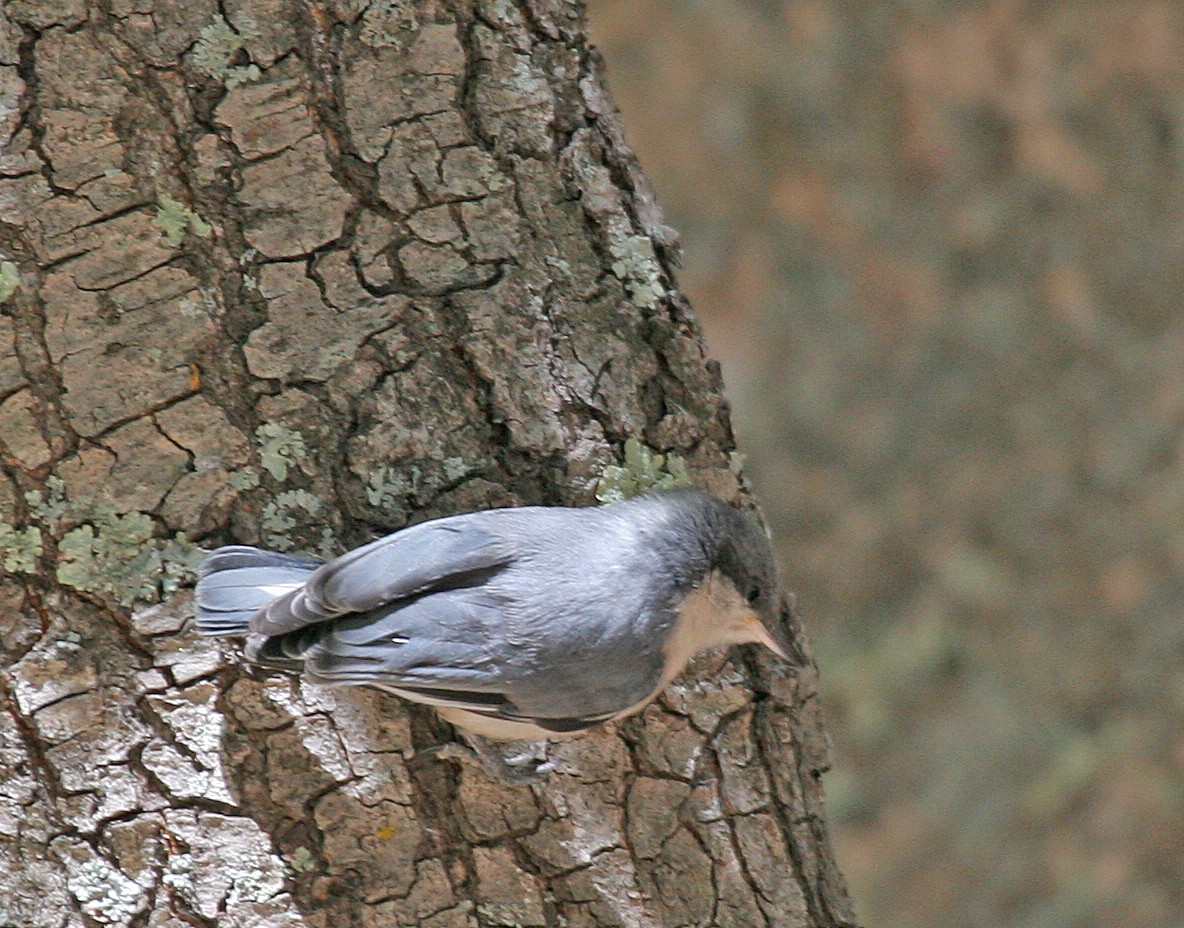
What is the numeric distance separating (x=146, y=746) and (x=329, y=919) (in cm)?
30

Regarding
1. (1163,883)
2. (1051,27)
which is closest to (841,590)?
(1163,883)

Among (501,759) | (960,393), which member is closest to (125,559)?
(501,759)

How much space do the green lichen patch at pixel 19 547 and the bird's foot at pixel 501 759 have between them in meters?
0.52

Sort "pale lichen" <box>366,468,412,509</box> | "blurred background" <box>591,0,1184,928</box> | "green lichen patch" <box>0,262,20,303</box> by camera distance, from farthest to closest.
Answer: "blurred background" <box>591,0,1184,928</box>, "pale lichen" <box>366,468,412,509</box>, "green lichen patch" <box>0,262,20,303</box>

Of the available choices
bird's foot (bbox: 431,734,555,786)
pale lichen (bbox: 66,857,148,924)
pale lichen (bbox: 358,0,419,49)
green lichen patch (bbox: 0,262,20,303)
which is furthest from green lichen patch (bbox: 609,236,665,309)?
pale lichen (bbox: 66,857,148,924)

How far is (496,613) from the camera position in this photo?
5.64 feet

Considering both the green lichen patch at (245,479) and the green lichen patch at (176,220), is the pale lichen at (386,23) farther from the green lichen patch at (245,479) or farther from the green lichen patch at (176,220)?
the green lichen patch at (245,479)

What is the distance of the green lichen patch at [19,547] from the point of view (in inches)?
65.2

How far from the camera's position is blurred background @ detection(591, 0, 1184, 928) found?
13.0ft

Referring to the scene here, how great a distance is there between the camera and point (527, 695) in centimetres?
171

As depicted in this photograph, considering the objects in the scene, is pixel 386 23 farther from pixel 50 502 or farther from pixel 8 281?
pixel 50 502

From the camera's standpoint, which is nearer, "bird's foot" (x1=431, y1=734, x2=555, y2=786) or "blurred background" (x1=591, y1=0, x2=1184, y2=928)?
"bird's foot" (x1=431, y1=734, x2=555, y2=786)

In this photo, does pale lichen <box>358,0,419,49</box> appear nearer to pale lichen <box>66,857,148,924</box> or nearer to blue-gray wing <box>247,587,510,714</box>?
blue-gray wing <box>247,587,510,714</box>

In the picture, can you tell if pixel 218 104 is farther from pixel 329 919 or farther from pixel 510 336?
pixel 329 919
